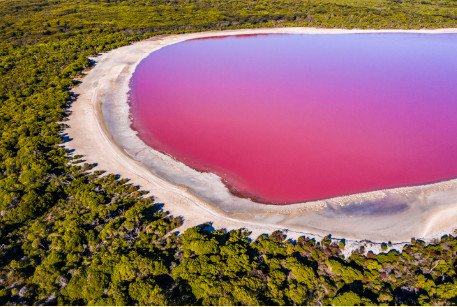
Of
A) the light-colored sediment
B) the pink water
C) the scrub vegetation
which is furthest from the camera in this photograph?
the pink water

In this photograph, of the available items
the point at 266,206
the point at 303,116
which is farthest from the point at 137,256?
the point at 303,116

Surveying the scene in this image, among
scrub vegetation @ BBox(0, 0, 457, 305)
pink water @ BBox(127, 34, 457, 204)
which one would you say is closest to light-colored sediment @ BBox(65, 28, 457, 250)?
scrub vegetation @ BBox(0, 0, 457, 305)

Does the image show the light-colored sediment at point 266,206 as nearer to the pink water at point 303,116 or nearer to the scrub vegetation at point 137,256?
the scrub vegetation at point 137,256

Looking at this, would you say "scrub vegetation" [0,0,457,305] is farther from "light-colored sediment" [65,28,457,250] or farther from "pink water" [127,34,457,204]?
"pink water" [127,34,457,204]

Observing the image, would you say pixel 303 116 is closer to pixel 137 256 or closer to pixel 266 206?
pixel 266 206

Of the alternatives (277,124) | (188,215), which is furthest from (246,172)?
(277,124)

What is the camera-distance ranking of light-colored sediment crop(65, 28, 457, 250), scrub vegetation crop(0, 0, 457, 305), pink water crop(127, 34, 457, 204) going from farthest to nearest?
1. pink water crop(127, 34, 457, 204)
2. light-colored sediment crop(65, 28, 457, 250)
3. scrub vegetation crop(0, 0, 457, 305)

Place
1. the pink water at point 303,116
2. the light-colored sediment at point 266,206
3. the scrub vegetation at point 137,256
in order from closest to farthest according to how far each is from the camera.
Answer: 1. the scrub vegetation at point 137,256
2. the light-colored sediment at point 266,206
3. the pink water at point 303,116

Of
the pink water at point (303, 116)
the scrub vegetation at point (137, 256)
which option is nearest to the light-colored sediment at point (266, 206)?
the scrub vegetation at point (137, 256)

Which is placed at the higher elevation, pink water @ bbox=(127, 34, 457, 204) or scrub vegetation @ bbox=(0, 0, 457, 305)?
pink water @ bbox=(127, 34, 457, 204)
